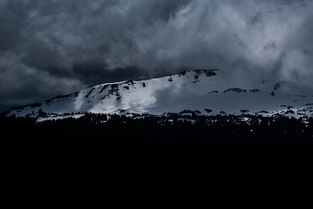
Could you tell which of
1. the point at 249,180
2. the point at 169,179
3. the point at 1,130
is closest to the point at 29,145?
the point at 1,130

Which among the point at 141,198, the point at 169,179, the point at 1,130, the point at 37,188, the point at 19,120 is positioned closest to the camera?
the point at 37,188

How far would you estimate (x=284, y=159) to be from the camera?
109688 mm

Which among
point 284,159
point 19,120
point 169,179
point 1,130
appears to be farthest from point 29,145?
point 284,159

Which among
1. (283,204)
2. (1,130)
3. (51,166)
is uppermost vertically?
(1,130)

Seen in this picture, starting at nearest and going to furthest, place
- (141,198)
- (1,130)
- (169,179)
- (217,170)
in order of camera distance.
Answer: (141,198), (169,179), (217,170), (1,130)

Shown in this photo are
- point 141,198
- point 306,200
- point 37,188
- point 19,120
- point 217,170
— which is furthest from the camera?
point 19,120

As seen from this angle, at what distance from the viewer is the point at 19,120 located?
349ft

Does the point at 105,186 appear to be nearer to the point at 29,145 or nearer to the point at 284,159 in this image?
→ the point at 29,145

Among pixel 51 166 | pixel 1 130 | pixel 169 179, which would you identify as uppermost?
pixel 1 130

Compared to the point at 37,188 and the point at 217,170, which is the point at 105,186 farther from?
the point at 217,170

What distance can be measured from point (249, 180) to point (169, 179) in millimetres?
20918

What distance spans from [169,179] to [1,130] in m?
52.2

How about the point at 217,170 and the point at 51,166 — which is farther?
the point at 217,170

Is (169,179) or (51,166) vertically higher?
(51,166)
